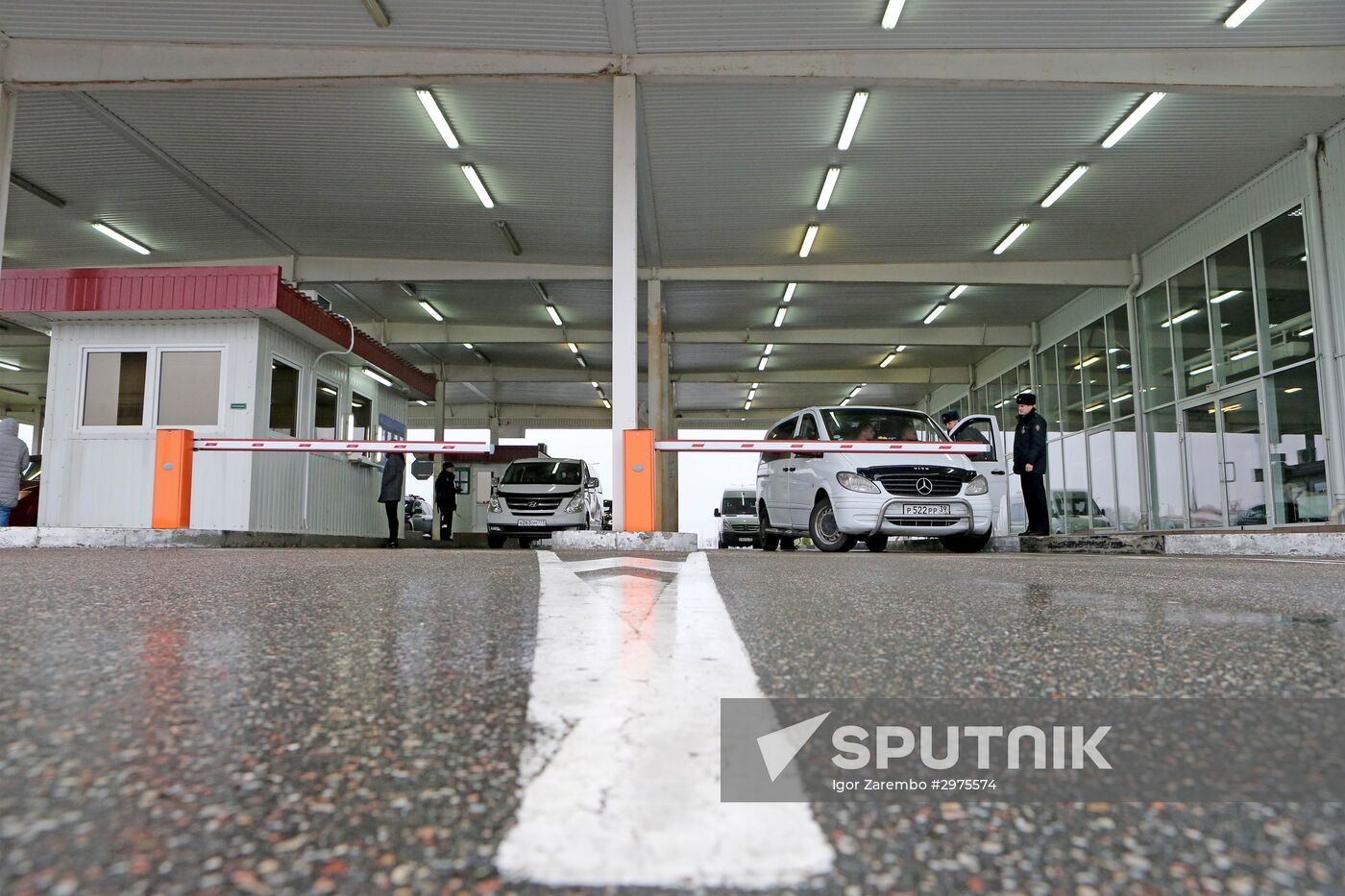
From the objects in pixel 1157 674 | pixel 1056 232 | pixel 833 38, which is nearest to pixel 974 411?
pixel 1056 232

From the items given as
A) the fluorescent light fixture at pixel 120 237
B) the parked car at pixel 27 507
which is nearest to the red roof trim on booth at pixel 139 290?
the parked car at pixel 27 507

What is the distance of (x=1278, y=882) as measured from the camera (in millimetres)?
934

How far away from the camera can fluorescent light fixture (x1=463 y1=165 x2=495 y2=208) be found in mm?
14641

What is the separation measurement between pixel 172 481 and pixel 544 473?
961 cm

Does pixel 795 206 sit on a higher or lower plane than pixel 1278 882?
higher

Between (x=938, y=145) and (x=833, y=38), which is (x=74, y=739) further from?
(x=938, y=145)

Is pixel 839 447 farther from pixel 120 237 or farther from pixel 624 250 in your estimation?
pixel 120 237

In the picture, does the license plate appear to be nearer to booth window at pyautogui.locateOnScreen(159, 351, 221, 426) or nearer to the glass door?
the glass door

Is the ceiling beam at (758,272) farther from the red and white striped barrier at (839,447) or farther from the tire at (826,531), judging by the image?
the tire at (826,531)

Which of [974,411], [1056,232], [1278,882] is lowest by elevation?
[1278,882]

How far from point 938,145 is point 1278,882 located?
1406cm

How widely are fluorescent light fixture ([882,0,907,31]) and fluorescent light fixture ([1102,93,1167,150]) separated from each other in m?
4.01

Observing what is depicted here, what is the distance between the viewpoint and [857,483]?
10.0 m

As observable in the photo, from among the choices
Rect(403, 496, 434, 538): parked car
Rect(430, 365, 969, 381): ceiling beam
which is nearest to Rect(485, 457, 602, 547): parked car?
Rect(403, 496, 434, 538): parked car
